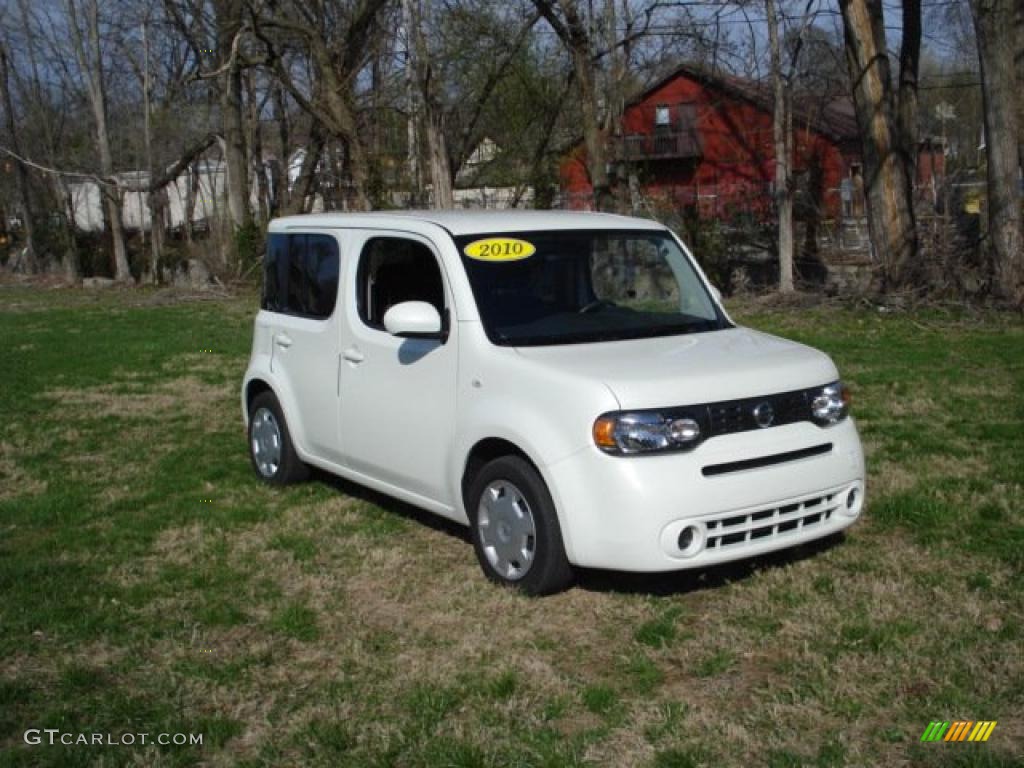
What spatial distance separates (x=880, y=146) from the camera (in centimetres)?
1673

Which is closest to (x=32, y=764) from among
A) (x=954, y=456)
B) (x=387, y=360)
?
(x=387, y=360)

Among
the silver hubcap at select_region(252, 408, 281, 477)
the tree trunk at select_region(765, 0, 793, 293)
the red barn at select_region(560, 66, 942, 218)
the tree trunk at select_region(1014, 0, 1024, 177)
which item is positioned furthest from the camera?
the red barn at select_region(560, 66, 942, 218)

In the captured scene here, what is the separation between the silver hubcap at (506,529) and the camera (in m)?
5.36

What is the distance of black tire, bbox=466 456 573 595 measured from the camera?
5184 millimetres

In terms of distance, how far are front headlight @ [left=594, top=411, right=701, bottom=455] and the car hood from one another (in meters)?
0.05

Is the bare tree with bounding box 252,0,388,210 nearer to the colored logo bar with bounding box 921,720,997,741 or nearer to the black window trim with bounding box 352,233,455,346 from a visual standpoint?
the black window trim with bounding box 352,233,455,346

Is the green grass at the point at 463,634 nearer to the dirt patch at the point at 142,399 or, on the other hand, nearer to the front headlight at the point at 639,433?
the front headlight at the point at 639,433

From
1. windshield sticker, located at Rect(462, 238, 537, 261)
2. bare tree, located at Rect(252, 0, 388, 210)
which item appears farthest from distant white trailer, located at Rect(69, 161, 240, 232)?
windshield sticker, located at Rect(462, 238, 537, 261)

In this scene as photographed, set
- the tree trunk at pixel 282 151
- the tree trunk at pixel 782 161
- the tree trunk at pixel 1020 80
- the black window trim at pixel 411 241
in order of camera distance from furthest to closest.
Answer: the tree trunk at pixel 282 151, the tree trunk at pixel 782 161, the tree trunk at pixel 1020 80, the black window trim at pixel 411 241

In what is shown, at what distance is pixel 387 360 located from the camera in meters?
6.29

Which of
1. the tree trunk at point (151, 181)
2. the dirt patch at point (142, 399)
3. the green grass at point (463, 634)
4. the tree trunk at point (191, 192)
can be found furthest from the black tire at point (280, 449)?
the tree trunk at point (191, 192)

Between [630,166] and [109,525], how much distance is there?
1707 centimetres

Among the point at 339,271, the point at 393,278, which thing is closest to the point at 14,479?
the point at 339,271

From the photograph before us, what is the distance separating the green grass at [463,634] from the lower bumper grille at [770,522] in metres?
0.29
